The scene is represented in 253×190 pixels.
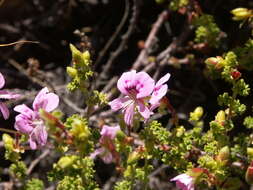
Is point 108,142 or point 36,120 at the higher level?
point 36,120

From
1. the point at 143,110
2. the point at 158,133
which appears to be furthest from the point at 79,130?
the point at 158,133

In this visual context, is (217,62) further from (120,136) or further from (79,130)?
(79,130)

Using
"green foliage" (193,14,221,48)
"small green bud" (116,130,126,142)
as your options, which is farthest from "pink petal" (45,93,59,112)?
"green foliage" (193,14,221,48)

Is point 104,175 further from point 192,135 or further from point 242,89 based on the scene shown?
point 242,89

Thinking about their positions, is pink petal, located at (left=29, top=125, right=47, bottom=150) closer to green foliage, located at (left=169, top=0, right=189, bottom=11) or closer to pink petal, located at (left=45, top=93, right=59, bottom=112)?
pink petal, located at (left=45, top=93, right=59, bottom=112)

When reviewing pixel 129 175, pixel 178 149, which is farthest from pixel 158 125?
pixel 129 175
